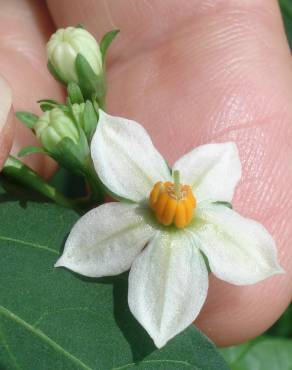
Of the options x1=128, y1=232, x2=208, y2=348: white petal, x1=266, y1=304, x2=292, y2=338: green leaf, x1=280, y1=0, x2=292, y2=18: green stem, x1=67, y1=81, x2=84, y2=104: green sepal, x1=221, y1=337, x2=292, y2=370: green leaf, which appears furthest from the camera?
x1=280, y1=0, x2=292, y2=18: green stem

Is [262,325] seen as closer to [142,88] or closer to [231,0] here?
[142,88]

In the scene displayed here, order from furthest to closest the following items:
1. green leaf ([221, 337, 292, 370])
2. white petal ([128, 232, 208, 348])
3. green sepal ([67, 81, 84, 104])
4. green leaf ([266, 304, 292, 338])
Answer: green leaf ([266, 304, 292, 338])
green leaf ([221, 337, 292, 370])
green sepal ([67, 81, 84, 104])
white petal ([128, 232, 208, 348])

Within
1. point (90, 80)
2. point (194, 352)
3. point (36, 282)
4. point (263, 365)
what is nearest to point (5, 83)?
point (90, 80)

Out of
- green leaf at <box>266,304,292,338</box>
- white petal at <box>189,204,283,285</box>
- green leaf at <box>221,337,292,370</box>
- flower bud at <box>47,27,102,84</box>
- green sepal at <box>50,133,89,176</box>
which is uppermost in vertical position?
flower bud at <box>47,27,102,84</box>

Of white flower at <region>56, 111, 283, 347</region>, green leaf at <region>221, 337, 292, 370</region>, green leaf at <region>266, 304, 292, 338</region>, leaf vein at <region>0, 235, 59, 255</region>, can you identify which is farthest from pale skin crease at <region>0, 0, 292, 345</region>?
leaf vein at <region>0, 235, 59, 255</region>

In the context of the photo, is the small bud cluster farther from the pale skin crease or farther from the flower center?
the pale skin crease

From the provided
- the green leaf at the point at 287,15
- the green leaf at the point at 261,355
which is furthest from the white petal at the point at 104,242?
the green leaf at the point at 287,15
